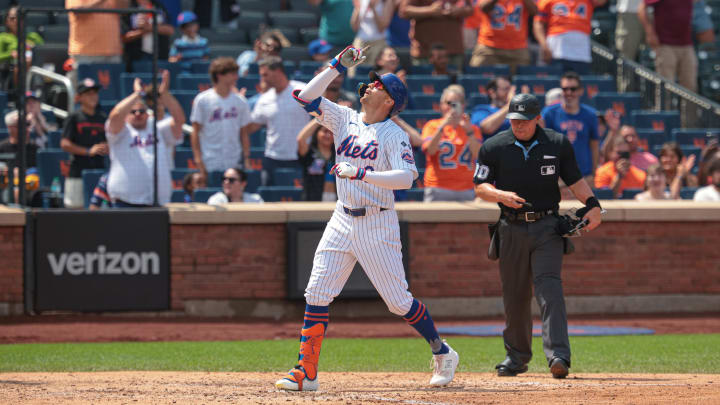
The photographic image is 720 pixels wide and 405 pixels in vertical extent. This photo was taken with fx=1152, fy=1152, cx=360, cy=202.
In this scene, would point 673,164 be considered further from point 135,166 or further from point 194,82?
point 135,166

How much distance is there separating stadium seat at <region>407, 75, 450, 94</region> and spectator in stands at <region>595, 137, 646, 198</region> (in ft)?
8.16

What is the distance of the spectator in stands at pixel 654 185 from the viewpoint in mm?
12656

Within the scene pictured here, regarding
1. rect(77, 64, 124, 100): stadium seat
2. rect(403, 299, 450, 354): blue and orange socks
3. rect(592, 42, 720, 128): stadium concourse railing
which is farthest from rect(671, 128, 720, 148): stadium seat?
rect(403, 299, 450, 354): blue and orange socks

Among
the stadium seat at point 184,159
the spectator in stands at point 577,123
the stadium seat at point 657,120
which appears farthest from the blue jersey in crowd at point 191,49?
the stadium seat at point 657,120

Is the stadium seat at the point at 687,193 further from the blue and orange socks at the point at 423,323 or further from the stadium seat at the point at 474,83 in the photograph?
the blue and orange socks at the point at 423,323

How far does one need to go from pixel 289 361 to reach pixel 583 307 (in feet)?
14.1

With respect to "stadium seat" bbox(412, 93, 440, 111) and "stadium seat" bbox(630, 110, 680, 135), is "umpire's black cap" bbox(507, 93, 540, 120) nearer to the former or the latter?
"stadium seat" bbox(412, 93, 440, 111)

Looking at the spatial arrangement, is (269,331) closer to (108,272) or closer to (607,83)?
(108,272)

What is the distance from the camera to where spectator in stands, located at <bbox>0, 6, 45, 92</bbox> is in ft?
39.0

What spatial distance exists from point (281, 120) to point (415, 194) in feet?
5.81

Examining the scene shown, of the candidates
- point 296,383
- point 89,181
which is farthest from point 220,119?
point 296,383

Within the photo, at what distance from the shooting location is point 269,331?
11.1 meters

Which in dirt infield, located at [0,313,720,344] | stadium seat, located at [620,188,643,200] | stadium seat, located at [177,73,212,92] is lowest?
dirt infield, located at [0,313,720,344]

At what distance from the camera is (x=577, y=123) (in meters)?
12.3
